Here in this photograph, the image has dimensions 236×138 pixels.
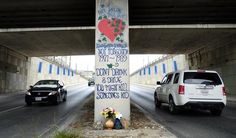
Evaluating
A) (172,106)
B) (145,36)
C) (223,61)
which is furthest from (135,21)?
(223,61)

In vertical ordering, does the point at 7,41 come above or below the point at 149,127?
above

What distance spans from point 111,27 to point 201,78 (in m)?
4.59

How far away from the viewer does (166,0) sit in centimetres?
1458

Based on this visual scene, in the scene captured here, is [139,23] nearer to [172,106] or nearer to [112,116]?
[172,106]

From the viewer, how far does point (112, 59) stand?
8164mm

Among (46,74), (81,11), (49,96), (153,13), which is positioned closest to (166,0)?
(153,13)

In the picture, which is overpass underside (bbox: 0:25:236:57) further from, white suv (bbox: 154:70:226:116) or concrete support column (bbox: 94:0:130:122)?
concrete support column (bbox: 94:0:130:122)

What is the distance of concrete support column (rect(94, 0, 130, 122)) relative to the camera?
26.2ft

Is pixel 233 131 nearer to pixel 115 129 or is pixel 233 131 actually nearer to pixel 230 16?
pixel 115 129

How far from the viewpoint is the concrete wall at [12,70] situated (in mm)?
25984

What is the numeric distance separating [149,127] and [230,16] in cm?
1400

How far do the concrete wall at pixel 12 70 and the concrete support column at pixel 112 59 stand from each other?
20765mm

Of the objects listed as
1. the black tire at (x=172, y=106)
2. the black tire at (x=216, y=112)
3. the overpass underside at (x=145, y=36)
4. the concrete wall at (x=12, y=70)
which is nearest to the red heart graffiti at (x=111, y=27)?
the black tire at (x=172, y=106)

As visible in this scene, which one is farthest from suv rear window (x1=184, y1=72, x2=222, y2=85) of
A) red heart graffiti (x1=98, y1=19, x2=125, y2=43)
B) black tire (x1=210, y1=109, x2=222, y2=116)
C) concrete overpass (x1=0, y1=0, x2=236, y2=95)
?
concrete overpass (x1=0, y1=0, x2=236, y2=95)
